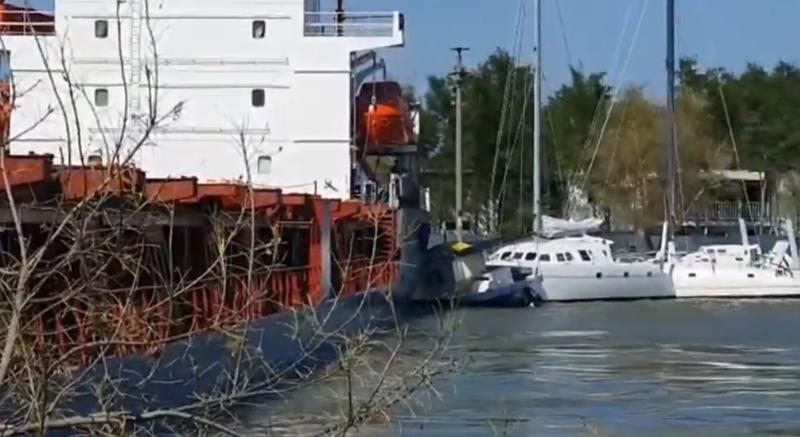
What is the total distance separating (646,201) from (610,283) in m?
35.1

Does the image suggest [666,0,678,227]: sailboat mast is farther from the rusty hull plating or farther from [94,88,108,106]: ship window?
[94,88,108,106]: ship window

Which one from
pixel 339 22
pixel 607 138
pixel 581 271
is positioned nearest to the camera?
pixel 339 22

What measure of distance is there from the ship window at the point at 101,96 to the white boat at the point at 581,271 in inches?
827

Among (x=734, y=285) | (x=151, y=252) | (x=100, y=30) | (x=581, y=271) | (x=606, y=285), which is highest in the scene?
(x=100, y=30)

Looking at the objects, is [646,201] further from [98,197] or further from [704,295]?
[98,197]

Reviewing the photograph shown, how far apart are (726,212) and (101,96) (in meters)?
61.4

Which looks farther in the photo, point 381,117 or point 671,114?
point 671,114

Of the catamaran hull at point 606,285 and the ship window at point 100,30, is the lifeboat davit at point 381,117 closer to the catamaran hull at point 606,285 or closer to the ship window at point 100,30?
the ship window at point 100,30

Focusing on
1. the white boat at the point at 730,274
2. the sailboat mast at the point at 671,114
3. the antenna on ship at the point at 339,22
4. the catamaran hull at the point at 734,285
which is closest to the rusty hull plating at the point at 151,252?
the antenna on ship at the point at 339,22

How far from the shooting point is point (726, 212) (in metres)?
100

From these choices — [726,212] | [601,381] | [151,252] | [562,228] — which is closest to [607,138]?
[726,212]

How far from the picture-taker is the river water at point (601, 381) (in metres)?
25.0

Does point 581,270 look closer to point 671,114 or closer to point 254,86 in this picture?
point 671,114

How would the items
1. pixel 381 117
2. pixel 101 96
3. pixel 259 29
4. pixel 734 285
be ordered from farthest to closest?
pixel 734 285, pixel 381 117, pixel 259 29, pixel 101 96
